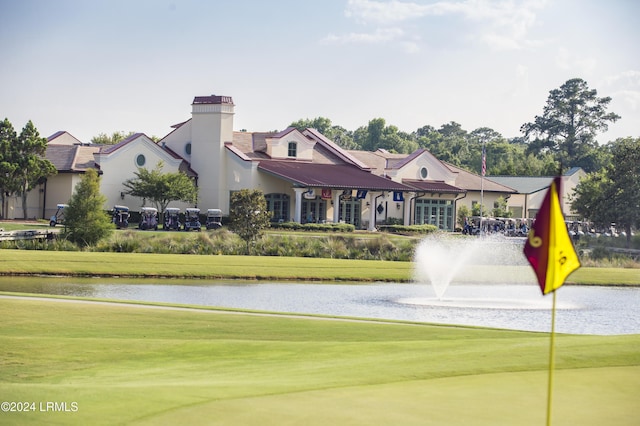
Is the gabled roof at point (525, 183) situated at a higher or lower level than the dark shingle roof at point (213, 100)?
lower

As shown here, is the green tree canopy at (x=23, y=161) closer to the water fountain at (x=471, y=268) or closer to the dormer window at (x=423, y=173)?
the water fountain at (x=471, y=268)

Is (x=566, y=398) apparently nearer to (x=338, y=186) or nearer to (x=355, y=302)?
(x=355, y=302)

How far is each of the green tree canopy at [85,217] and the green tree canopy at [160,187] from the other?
16.6m

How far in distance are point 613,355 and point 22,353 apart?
10.1 metres

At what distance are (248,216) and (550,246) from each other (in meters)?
36.6

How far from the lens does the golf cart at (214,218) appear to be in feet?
191

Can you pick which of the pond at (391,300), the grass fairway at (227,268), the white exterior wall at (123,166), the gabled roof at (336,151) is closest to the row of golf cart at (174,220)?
the white exterior wall at (123,166)

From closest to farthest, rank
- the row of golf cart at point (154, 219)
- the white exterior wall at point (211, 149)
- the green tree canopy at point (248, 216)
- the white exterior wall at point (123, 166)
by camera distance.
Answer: the green tree canopy at point (248, 216)
the row of golf cart at point (154, 219)
the white exterior wall at point (123, 166)
the white exterior wall at point (211, 149)

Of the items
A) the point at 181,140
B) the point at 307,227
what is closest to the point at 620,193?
the point at 307,227

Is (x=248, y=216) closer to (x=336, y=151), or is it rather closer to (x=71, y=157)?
(x=71, y=157)

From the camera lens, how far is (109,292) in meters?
29.8

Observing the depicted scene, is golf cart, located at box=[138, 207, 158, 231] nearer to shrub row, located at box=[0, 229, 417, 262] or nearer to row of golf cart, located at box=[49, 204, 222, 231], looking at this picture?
row of golf cart, located at box=[49, 204, 222, 231]

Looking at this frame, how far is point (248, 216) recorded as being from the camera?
4506 cm

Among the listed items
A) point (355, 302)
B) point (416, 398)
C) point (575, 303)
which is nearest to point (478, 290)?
point (575, 303)
